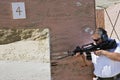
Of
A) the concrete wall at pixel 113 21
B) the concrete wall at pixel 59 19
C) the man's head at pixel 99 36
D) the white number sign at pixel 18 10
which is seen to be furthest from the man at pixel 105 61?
the concrete wall at pixel 113 21

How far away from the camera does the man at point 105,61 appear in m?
3.50

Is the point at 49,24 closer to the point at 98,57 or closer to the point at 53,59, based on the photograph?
the point at 53,59

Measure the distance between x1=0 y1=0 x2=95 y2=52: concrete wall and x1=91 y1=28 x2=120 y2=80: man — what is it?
4.7 inches

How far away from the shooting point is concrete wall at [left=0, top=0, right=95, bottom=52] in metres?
3.44

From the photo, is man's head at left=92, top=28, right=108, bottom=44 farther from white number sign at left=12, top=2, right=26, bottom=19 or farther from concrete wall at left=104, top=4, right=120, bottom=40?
concrete wall at left=104, top=4, right=120, bottom=40

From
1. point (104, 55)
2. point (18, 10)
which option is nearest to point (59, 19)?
point (18, 10)

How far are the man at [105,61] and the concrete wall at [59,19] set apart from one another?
12 centimetres

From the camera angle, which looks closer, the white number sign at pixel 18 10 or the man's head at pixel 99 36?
the white number sign at pixel 18 10

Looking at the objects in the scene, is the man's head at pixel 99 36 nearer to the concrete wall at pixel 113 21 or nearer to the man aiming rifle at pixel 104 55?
the man aiming rifle at pixel 104 55

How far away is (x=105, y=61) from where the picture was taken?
3561 mm

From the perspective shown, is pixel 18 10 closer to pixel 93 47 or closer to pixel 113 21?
pixel 93 47

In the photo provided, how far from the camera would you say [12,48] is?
1438 centimetres

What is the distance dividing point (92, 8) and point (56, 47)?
485mm

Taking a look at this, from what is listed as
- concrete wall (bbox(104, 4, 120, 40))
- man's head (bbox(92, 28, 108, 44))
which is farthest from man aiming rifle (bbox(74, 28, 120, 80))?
concrete wall (bbox(104, 4, 120, 40))
